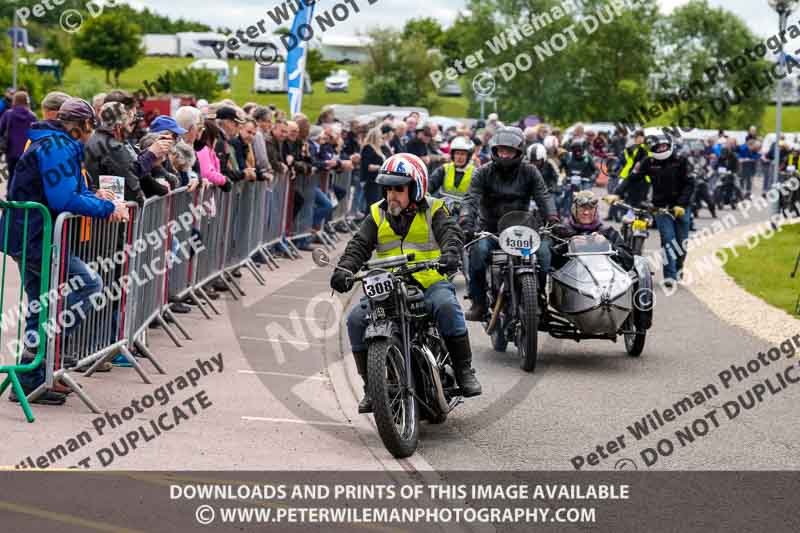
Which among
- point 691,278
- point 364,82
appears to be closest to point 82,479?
point 691,278

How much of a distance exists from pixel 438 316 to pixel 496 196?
4180mm

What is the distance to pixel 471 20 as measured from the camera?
10269cm

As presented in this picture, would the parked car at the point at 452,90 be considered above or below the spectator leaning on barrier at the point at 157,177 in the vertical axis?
below

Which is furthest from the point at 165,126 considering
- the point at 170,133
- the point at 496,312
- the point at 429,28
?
the point at 429,28

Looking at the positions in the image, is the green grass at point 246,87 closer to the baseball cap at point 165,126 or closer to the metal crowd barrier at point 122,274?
the metal crowd barrier at point 122,274

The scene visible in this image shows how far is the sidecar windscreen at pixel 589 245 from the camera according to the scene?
1198 centimetres

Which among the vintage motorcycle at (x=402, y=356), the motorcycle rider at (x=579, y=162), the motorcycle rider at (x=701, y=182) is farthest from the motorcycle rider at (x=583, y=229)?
the motorcycle rider at (x=579, y=162)

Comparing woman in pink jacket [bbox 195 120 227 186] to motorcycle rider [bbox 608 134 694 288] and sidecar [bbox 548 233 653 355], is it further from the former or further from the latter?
motorcycle rider [bbox 608 134 694 288]

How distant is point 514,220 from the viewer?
12.0 metres

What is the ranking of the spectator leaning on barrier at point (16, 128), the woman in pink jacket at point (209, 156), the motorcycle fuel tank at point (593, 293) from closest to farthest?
the motorcycle fuel tank at point (593, 293), the woman in pink jacket at point (209, 156), the spectator leaning on barrier at point (16, 128)

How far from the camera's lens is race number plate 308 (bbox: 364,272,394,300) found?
805cm

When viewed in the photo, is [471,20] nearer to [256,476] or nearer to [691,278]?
[691,278]

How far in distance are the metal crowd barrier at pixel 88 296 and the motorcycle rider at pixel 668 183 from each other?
922 centimetres

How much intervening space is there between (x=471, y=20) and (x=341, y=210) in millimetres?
81187
